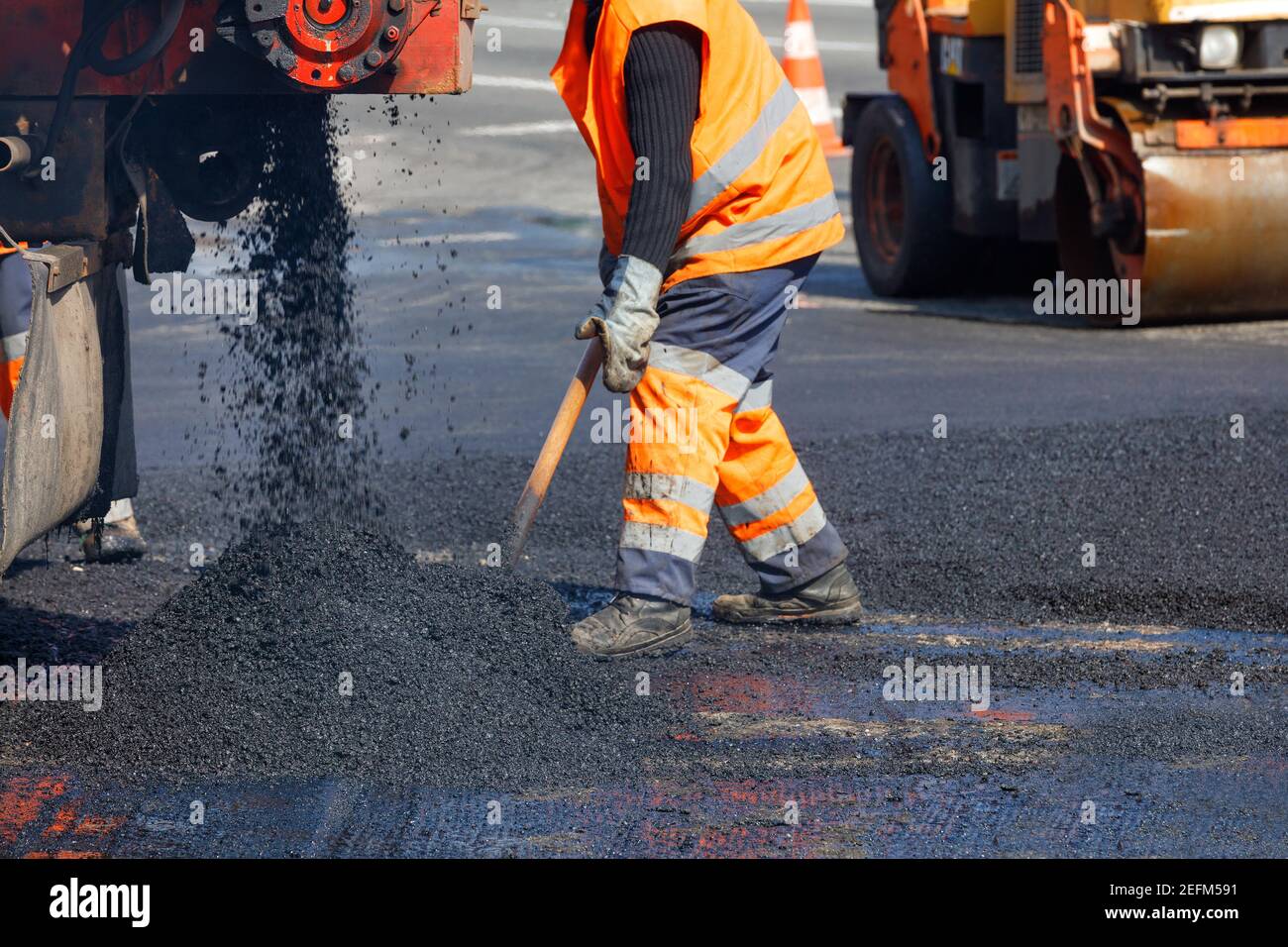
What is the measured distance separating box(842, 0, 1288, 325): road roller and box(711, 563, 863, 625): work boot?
4059mm

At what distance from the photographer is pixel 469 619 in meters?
4.36

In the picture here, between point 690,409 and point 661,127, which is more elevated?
point 661,127

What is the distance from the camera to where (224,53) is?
13.5ft

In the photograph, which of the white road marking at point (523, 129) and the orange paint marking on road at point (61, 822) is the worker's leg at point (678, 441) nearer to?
the orange paint marking on road at point (61, 822)

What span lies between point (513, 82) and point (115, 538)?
1384cm

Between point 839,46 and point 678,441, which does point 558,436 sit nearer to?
point 678,441

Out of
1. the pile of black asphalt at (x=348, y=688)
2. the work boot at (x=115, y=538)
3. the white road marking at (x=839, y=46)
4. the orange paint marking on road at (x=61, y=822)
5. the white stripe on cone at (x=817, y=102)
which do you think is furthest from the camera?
the white road marking at (x=839, y=46)

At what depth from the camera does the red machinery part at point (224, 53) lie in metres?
4.01

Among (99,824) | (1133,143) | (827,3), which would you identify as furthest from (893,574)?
(827,3)

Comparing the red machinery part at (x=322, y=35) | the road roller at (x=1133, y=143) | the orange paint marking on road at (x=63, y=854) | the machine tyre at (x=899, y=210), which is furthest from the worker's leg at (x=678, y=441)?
the machine tyre at (x=899, y=210)

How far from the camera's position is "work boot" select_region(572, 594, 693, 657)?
14.5 feet

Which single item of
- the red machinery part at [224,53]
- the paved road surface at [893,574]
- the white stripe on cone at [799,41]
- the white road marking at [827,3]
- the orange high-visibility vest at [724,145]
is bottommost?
the paved road surface at [893,574]

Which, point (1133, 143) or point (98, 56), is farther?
point (1133, 143)

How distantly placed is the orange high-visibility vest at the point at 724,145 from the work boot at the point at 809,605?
85 centimetres
